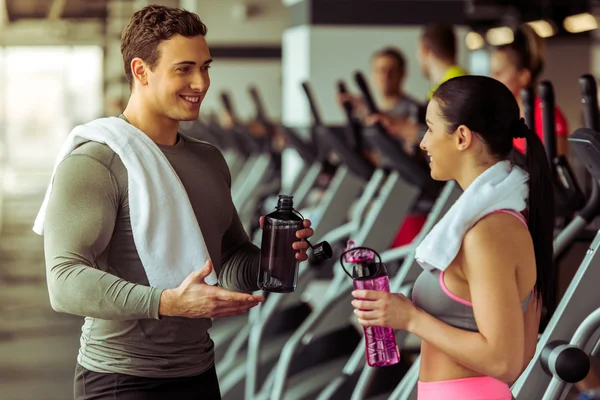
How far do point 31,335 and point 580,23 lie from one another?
8.78 metres

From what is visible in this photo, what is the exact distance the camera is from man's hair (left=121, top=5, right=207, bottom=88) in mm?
1947

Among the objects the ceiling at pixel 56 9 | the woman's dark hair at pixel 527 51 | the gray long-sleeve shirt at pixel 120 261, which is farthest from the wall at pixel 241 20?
the gray long-sleeve shirt at pixel 120 261

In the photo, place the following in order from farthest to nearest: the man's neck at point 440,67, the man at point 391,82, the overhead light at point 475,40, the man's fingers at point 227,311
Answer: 1. the overhead light at point 475,40
2. the man at point 391,82
3. the man's neck at point 440,67
4. the man's fingers at point 227,311

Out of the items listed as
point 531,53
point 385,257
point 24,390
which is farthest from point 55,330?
point 531,53

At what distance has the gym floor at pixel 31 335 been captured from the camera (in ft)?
15.9

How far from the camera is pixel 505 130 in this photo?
184 cm

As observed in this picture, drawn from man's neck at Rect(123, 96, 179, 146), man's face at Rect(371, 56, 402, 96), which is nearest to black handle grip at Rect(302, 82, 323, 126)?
man's face at Rect(371, 56, 402, 96)

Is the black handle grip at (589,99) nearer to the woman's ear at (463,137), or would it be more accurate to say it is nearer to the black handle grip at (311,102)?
the woman's ear at (463,137)

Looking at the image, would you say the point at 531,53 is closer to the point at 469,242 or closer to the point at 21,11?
the point at 469,242

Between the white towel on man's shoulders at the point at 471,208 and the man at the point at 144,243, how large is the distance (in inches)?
12.8

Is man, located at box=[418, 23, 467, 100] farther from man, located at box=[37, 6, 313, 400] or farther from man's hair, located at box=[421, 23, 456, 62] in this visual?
man, located at box=[37, 6, 313, 400]

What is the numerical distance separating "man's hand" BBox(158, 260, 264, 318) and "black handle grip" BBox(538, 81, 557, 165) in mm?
1114

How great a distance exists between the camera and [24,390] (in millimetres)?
4723

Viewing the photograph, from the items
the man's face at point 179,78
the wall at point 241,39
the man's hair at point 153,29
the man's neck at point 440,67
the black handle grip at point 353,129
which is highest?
the man's hair at point 153,29
